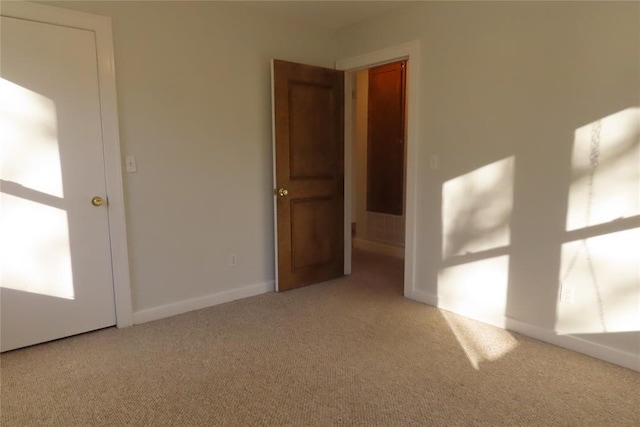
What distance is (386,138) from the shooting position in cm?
502

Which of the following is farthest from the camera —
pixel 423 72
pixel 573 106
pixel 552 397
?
pixel 423 72

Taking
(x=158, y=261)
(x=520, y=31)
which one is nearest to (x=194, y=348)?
(x=158, y=261)

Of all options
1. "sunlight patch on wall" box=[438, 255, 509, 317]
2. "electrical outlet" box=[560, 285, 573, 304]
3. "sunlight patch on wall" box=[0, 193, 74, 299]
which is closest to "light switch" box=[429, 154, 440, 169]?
"sunlight patch on wall" box=[438, 255, 509, 317]

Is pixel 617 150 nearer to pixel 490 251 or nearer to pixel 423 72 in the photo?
pixel 490 251

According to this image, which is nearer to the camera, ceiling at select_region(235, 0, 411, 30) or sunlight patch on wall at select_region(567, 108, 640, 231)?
sunlight patch on wall at select_region(567, 108, 640, 231)

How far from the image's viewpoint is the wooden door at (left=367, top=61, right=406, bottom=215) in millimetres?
4840

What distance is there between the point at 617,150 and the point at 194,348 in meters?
2.75

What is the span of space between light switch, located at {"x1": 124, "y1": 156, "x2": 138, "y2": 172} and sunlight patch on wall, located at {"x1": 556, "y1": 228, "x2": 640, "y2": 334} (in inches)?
114

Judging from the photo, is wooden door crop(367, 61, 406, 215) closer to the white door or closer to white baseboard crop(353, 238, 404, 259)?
white baseboard crop(353, 238, 404, 259)

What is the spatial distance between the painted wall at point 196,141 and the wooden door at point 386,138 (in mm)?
1543

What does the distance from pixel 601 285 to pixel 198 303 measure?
2794mm

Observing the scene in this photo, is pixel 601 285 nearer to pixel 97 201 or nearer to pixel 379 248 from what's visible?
pixel 379 248

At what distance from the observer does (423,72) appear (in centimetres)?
318

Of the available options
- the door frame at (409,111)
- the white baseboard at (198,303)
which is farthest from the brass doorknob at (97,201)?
the door frame at (409,111)
